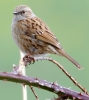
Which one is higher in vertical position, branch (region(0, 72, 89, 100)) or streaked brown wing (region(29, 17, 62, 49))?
A: streaked brown wing (region(29, 17, 62, 49))

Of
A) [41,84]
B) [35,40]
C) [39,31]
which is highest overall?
[39,31]

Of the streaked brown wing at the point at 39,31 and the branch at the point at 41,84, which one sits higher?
the streaked brown wing at the point at 39,31

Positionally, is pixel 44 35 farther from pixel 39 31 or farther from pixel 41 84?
pixel 41 84

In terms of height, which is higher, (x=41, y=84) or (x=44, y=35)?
(x=44, y=35)

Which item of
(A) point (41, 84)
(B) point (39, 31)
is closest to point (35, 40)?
(B) point (39, 31)

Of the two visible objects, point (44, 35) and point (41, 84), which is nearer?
point (41, 84)

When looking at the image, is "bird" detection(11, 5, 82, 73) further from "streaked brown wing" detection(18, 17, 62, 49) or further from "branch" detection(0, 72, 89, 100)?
"branch" detection(0, 72, 89, 100)

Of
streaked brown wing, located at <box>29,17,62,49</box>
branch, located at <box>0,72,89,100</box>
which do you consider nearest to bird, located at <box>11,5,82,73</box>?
streaked brown wing, located at <box>29,17,62,49</box>

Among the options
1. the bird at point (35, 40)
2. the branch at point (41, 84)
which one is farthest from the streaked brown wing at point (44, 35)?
the branch at point (41, 84)

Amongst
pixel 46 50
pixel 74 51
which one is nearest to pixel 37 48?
pixel 46 50

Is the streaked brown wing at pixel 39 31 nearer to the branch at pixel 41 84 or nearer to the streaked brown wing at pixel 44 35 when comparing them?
the streaked brown wing at pixel 44 35

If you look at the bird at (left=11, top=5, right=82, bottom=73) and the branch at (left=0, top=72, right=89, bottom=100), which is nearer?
the branch at (left=0, top=72, right=89, bottom=100)

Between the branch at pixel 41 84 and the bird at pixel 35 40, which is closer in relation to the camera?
the branch at pixel 41 84
